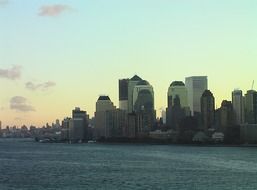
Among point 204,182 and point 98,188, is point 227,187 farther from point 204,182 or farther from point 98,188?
point 98,188

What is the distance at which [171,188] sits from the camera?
83000mm

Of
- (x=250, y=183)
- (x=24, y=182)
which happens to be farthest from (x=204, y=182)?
(x=24, y=182)

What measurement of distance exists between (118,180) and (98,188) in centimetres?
1189

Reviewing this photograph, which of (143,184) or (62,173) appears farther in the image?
(62,173)

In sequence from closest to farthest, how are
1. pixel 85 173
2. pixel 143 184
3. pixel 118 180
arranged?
pixel 143 184 → pixel 118 180 → pixel 85 173

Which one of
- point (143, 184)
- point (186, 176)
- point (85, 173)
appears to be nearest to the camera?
point (143, 184)

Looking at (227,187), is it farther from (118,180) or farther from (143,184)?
(118,180)

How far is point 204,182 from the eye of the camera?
9181 cm

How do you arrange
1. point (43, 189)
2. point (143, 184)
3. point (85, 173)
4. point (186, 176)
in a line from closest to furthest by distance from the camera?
point (43, 189)
point (143, 184)
point (186, 176)
point (85, 173)

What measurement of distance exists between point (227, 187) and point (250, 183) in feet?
22.6

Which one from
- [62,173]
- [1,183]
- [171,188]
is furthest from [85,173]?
[171,188]

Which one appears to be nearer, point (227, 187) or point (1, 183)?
point (227, 187)

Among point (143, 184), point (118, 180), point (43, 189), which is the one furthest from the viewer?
point (118, 180)

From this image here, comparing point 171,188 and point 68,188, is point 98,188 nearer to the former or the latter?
point 68,188
